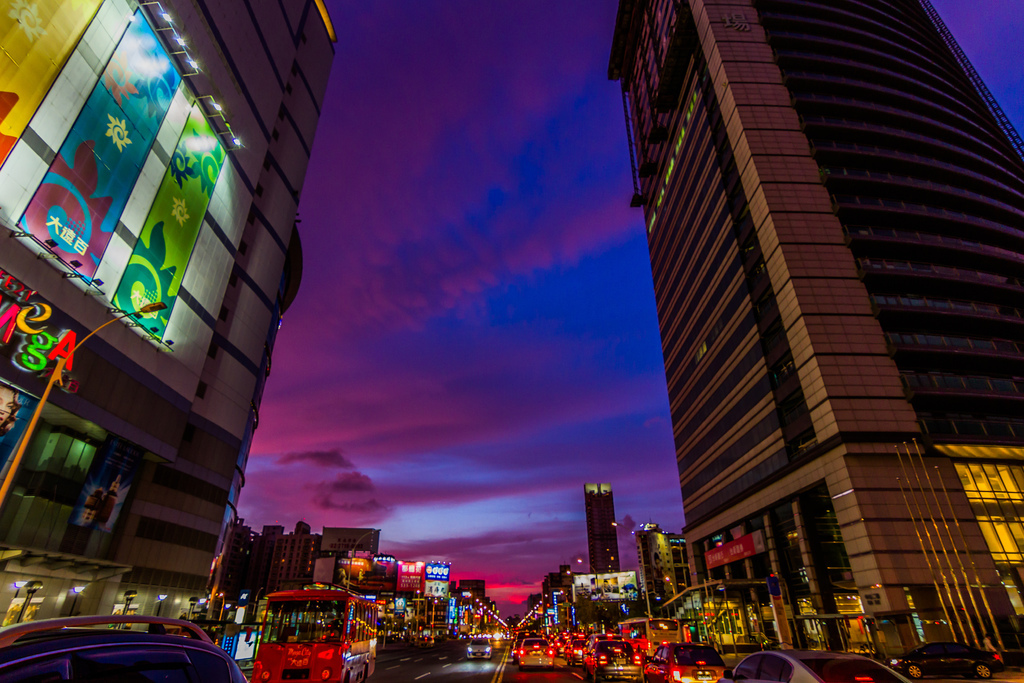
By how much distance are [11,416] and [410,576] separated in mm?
100536

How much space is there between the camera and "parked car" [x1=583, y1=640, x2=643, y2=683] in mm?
20531

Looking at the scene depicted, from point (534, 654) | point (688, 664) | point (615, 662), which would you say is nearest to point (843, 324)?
point (615, 662)

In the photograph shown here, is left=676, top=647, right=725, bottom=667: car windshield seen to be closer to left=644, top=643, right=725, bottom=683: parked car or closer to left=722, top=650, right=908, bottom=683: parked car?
left=644, top=643, right=725, bottom=683: parked car

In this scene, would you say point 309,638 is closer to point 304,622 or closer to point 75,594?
point 304,622

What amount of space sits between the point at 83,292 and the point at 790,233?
5146 cm

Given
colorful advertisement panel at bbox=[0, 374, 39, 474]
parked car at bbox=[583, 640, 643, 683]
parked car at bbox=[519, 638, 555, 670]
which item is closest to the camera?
parked car at bbox=[583, 640, 643, 683]

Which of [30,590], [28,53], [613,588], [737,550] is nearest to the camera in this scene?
[28,53]

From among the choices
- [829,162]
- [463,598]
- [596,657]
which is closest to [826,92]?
[829,162]

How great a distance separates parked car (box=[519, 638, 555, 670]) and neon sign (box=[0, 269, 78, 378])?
27259 millimetres

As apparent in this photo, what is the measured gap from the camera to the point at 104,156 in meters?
31.0

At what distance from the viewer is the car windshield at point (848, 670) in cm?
861

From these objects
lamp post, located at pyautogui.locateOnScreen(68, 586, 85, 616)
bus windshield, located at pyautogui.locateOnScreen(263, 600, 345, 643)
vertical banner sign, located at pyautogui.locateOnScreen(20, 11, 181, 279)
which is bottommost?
bus windshield, located at pyautogui.locateOnScreen(263, 600, 345, 643)

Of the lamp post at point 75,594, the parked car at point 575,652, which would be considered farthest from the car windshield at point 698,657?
the lamp post at point 75,594

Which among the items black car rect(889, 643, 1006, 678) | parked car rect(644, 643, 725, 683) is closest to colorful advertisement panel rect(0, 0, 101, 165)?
parked car rect(644, 643, 725, 683)
